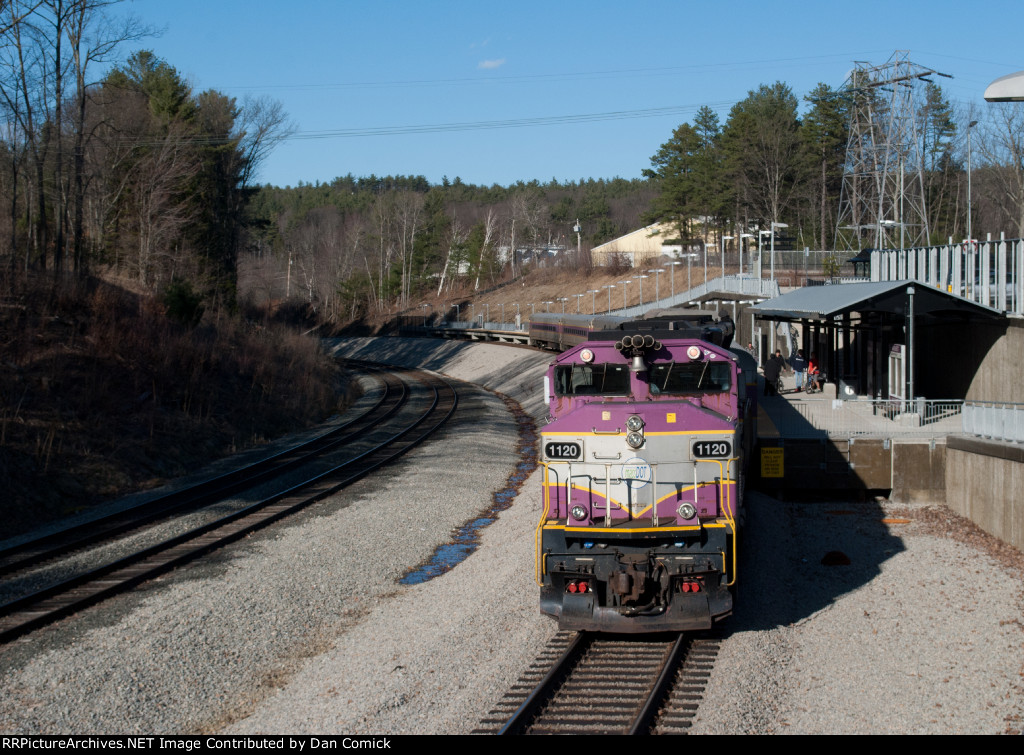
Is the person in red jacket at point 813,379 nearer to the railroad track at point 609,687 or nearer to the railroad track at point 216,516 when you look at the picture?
the railroad track at point 216,516

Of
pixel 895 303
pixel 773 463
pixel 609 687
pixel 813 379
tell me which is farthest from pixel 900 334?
pixel 609 687

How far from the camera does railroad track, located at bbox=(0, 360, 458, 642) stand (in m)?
12.9

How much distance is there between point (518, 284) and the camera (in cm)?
10794

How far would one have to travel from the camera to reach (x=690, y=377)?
1169 cm

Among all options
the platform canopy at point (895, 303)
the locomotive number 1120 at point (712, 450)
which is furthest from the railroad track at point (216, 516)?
the platform canopy at point (895, 303)

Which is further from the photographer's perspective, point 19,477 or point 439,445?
point 439,445

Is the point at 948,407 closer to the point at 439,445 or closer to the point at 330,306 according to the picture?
the point at 439,445

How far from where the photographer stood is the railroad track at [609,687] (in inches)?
341

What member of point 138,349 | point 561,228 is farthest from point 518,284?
point 138,349

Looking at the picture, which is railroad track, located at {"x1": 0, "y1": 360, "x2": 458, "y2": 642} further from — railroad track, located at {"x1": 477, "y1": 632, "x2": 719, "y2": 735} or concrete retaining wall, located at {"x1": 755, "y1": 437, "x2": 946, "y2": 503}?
concrete retaining wall, located at {"x1": 755, "y1": 437, "x2": 946, "y2": 503}

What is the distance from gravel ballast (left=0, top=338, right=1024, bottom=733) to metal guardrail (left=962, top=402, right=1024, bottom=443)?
2467mm

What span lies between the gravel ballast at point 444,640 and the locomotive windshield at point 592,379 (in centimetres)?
306

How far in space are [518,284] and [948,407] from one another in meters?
84.2

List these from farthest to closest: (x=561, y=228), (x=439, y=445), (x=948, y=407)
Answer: (x=561, y=228) < (x=439, y=445) < (x=948, y=407)
